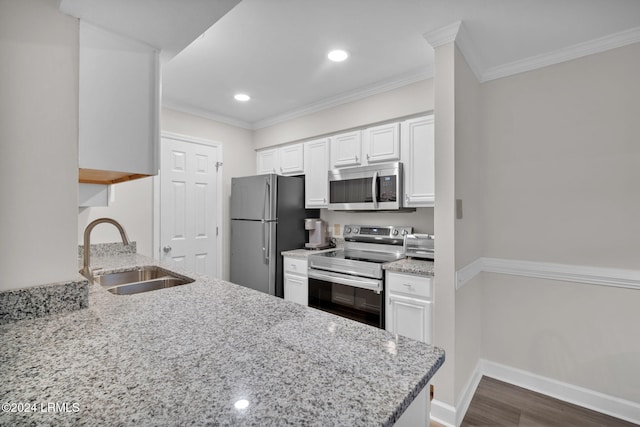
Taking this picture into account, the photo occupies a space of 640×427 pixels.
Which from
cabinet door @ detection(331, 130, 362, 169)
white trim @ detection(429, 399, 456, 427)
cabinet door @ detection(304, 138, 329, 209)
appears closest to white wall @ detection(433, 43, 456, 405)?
white trim @ detection(429, 399, 456, 427)

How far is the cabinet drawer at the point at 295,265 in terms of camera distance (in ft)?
9.81

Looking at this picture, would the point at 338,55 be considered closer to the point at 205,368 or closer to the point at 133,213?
the point at 205,368

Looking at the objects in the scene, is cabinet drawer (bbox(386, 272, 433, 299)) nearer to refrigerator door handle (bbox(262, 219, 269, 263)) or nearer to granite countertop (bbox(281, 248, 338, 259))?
granite countertop (bbox(281, 248, 338, 259))

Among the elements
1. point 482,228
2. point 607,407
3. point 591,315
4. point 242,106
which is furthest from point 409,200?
point 242,106

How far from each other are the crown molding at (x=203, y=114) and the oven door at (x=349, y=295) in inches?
83.8

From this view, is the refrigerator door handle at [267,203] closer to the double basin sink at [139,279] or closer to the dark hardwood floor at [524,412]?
the double basin sink at [139,279]

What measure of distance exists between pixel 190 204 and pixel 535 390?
3504mm

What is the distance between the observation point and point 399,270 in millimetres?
2264

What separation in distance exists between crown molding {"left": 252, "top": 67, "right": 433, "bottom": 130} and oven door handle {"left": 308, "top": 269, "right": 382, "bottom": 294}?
5.51 feet

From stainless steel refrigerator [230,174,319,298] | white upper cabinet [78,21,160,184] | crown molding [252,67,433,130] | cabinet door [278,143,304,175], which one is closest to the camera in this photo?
white upper cabinet [78,21,160,184]

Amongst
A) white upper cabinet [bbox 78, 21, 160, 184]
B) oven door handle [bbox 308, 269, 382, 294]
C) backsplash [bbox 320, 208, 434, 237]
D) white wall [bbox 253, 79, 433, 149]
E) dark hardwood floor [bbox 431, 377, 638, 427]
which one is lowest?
dark hardwood floor [bbox 431, 377, 638, 427]

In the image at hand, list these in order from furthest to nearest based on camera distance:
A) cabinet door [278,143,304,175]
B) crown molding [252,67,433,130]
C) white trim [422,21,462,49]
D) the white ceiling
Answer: cabinet door [278,143,304,175], crown molding [252,67,433,130], white trim [422,21,462,49], the white ceiling

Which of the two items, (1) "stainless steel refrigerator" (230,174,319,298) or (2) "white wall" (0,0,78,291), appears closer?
(2) "white wall" (0,0,78,291)

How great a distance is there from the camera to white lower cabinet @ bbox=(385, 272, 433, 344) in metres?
2.13
